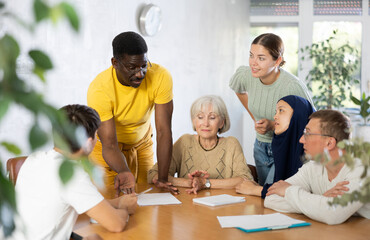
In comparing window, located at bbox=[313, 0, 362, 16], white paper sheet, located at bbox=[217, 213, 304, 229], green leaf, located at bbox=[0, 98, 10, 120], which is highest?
window, located at bbox=[313, 0, 362, 16]

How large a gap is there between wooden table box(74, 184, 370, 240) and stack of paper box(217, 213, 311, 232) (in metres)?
0.02

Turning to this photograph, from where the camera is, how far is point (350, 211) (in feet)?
6.04

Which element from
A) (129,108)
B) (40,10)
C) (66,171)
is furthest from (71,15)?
(129,108)

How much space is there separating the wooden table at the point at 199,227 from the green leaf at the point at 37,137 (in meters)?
1.37

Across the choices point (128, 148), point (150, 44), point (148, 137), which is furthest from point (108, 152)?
point (150, 44)

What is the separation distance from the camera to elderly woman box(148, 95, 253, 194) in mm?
2752

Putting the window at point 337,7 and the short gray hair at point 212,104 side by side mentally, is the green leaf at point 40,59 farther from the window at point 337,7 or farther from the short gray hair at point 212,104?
the window at point 337,7

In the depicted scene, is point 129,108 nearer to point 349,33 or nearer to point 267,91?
point 267,91

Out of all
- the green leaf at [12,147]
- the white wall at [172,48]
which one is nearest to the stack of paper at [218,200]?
the white wall at [172,48]

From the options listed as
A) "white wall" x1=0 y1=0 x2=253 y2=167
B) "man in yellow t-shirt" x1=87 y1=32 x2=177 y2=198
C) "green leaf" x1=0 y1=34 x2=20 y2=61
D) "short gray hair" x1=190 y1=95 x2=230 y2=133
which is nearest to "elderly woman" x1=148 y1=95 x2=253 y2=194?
"short gray hair" x1=190 y1=95 x2=230 y2=133

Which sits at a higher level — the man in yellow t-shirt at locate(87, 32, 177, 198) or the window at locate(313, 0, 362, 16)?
the window at locate(313, 0, 362, 16)

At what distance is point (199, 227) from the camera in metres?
1.83

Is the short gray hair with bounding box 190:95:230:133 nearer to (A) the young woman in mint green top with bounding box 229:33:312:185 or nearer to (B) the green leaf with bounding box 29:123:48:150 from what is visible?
(A) the young woman in mint green top with bounding box 229:33:312:185

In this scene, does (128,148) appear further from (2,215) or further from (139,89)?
(2,215)
